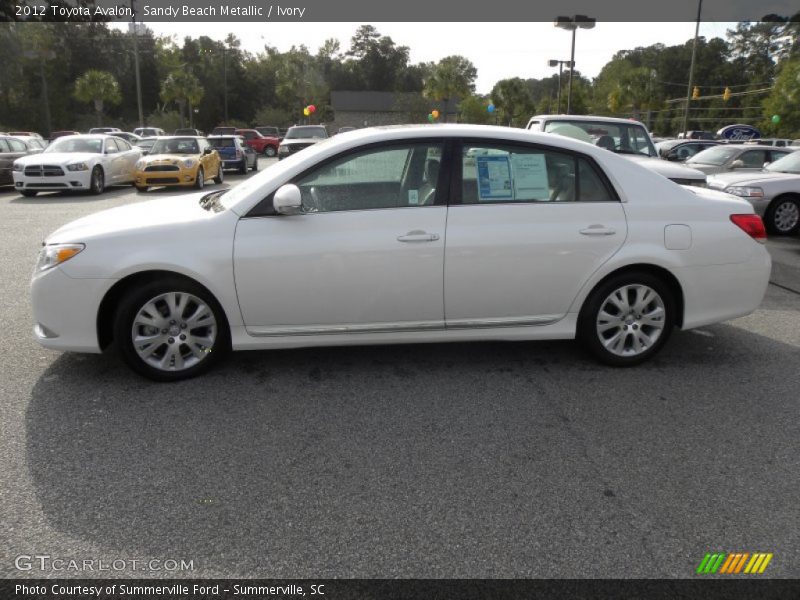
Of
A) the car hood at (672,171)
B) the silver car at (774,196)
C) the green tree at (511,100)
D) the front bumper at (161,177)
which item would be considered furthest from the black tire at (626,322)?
the green tree at (511,100)

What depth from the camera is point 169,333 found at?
13.9 ft

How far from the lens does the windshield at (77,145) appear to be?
55.8ft

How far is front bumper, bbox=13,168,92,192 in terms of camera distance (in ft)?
51.4

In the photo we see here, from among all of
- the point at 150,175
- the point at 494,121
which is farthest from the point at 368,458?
the point at 494,121

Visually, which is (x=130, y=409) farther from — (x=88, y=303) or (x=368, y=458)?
(x=368, y=458)

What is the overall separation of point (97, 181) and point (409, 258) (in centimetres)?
1508

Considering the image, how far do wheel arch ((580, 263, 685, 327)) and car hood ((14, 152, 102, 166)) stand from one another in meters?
15.2

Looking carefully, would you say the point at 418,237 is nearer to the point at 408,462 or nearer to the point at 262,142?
the point at 408,462

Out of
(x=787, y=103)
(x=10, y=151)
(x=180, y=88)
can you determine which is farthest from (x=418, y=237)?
(x=180, y=88)

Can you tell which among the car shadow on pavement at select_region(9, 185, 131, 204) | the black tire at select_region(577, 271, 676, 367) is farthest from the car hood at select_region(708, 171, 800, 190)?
the car shadow on pavement at select_region(9, 185, 131, 204)

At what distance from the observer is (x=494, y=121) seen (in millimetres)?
70062

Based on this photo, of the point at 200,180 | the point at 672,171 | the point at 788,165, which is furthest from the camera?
the point at 200,180

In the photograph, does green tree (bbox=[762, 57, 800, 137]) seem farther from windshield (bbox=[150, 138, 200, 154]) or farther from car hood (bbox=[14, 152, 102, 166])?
car hood (bbox=[14, 152, 102, 166])

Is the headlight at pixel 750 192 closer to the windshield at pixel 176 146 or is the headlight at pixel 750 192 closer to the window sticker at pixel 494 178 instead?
the window sticker at pixel 494 178
